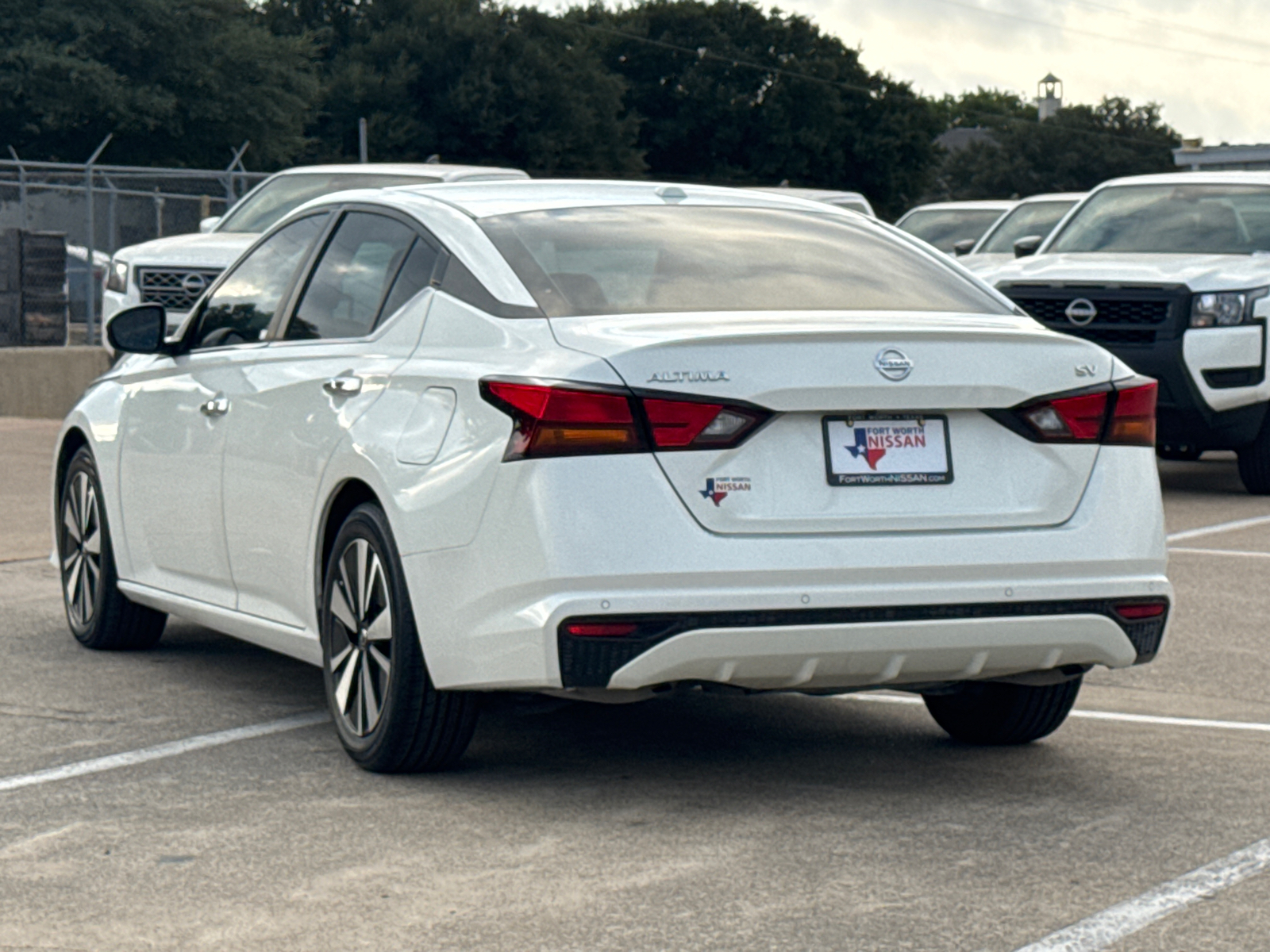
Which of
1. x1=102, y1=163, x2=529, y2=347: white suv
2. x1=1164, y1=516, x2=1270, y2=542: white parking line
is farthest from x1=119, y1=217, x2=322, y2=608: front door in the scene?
x1=102, y1=163, x2=529, y2=347: white suv

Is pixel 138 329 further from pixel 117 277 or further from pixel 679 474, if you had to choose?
pixel 117 277

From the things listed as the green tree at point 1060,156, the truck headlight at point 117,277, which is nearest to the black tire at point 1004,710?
the truck headlight at point 117,277

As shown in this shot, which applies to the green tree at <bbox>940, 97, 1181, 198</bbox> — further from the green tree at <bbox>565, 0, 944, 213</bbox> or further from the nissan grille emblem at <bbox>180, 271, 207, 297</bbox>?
the nissan grille emblem at <bbox>180, 271, 207, 297</bbox>

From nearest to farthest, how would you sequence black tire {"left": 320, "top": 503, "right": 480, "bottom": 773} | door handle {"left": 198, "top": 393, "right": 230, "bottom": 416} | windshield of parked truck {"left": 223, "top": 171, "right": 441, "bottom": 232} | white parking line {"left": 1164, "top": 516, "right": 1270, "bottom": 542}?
1. black tire {"left": 320, "top": 503, "right": 480, "bottom": 773}
2. door handle {"left": 198, "top": 393, "right": 230, "bottom": 416}
3. white parking line {"left": 1164, "top": 516, "right": 1270, "bottom": 542}
4. windshield of parked truck {"left": 223, "top": 171, "right": 441, "bottom": 232}

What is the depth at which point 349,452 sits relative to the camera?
18.8 feet

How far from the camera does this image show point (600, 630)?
4.96 m

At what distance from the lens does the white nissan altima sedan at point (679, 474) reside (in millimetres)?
5004

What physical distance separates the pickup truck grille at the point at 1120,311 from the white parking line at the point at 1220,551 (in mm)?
2511

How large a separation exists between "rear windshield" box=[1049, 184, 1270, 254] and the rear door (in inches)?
349

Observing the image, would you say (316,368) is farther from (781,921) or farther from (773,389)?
(781,921)

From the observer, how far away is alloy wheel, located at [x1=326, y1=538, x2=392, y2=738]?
5.60 metres

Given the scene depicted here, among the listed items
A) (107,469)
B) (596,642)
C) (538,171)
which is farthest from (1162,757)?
(538,171)

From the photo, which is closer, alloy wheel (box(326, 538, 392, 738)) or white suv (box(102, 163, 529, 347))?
alloy wheel (box(326, 538, 392, 738))

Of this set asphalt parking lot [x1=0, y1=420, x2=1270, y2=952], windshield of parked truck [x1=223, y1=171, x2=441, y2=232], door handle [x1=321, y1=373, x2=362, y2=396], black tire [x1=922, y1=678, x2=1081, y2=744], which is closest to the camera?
asphalt parking lot [x1=0, y1=420, x2=1270, y2=952]
